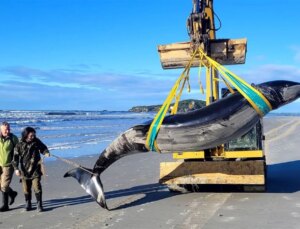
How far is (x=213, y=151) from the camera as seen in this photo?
33.0 feet

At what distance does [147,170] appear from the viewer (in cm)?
1462

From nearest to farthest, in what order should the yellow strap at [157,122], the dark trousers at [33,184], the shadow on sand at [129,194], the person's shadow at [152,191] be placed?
the yellow strap at [157,122] < the dark trousers at [33,184] < the shadow on sand at [129,194] < the person's shadow at [152,191]

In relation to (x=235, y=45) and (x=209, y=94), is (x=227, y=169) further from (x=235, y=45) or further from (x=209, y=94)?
(x=235, y=45)

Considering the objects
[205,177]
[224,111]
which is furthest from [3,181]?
[224,111]

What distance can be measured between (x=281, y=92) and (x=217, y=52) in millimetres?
2586

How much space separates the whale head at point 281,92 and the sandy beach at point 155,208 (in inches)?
80.0

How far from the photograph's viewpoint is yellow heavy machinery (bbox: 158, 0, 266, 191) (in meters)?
8.84

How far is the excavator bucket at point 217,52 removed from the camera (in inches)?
348

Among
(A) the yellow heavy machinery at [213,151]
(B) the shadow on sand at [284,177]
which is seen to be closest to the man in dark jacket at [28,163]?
(A) the yellow heavy machinery at [213,151]

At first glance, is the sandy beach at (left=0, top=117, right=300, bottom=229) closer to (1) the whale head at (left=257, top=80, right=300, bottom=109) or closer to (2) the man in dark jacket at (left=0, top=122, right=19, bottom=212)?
(2) the man in dark jacket at (left=0, top=122, right=19, bottom=212)

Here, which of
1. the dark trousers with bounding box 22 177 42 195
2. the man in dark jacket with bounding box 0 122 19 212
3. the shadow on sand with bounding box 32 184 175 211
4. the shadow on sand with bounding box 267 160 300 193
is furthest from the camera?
the shadow on sand with bounding box 267 160 300 193

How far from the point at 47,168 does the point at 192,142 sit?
972cm

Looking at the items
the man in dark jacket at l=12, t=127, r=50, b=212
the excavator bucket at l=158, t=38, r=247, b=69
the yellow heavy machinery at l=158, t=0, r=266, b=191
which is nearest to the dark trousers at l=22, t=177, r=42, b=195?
the man in dark jacket at l=12, t=127, r=50, b=212

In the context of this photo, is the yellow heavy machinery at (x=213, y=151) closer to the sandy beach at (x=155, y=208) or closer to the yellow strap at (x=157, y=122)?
the sandy beach at (x=155, y=208)
